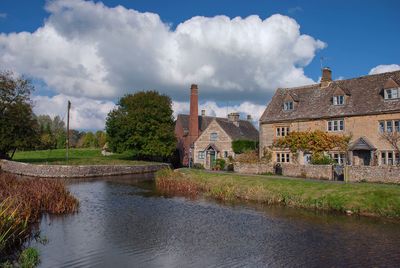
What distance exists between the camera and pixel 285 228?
65.8 ft

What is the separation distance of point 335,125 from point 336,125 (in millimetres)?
105

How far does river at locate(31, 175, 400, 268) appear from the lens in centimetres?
1459

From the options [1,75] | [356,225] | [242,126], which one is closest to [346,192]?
[356,225]

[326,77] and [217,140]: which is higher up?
[326,77]

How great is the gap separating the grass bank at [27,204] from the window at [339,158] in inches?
1055

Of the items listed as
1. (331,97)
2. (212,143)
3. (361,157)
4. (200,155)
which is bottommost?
(361,157)

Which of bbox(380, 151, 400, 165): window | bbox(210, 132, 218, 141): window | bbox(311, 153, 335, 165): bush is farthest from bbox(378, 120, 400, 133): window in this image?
bbox(210, 132, 218, 141): window

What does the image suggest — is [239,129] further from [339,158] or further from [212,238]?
[212,238]

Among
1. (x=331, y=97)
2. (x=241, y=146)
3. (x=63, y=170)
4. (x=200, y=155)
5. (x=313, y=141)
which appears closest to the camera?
(x=313, y=141)

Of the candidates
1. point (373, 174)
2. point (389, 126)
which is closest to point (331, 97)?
point (389, 126)

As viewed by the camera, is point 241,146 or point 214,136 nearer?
point 241,146

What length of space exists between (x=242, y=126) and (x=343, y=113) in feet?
75.4

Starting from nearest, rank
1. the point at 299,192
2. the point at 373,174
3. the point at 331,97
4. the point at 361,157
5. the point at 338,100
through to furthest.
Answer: the point at 299,192 < the point at 373,174 < the point at 361,157 < the point at 338,100 < the point at 331,97

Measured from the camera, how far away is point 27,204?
20453mm
